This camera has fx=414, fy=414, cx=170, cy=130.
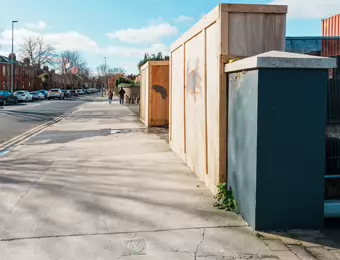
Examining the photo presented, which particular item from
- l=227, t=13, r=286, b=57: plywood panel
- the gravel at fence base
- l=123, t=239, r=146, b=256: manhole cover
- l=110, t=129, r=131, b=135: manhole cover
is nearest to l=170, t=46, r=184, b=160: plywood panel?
the gravel at fence base

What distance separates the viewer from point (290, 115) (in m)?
4.68

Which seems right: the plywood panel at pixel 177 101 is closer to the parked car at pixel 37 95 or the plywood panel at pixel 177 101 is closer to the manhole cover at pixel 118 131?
the manhole cover at pixel 118 131

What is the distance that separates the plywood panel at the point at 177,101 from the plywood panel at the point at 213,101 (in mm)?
2452

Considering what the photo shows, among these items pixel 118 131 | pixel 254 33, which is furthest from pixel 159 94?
pixel 254 33

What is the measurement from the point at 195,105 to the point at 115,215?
304 centimetres

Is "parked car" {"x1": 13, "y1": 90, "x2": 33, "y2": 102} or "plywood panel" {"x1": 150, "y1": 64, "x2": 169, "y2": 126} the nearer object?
"plywood panel" {"x1": 150, "y1": 64, "x2": 169, "y2": 126}

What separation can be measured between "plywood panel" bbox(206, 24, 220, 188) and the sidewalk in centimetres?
48

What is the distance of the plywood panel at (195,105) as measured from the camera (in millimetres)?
7109

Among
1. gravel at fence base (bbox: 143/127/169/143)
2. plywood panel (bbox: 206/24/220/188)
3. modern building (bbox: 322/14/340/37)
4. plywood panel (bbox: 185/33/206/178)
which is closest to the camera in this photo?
plywood panel (bbox: 206/24/220/188)

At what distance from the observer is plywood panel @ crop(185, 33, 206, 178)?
7.11m

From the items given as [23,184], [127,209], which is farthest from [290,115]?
[23,184]

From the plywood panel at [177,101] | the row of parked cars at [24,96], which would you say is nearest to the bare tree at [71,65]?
the row of parked cars at [24,96]

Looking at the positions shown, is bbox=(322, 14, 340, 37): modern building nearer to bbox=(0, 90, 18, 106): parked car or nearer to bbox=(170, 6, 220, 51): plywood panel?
bbox=(170, 6, 220, 51): plywood panel

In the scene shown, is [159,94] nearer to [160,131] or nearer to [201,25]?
[160,131]
